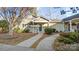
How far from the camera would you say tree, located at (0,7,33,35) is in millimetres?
6180

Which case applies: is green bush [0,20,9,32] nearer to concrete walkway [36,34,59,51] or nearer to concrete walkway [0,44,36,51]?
concrete walkway [0,44,36,51]

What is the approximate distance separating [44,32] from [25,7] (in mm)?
676

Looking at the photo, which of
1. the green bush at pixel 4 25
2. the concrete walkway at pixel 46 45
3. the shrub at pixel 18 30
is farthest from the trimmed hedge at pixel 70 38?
the green bush at pixel 4 25

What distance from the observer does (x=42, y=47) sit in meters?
6.20

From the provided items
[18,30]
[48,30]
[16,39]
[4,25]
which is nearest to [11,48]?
[16,39]

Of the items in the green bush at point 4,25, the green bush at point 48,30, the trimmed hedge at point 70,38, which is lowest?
the trimmed hedge at point 70,38

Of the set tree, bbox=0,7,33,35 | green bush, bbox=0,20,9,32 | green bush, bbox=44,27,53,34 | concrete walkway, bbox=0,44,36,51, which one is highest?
tree, bbox=0,7,33,35

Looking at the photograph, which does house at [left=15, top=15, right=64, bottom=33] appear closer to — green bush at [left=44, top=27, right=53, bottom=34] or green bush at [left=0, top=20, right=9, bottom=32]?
green bush at [left=44, top=27, right=53, bottom=34]

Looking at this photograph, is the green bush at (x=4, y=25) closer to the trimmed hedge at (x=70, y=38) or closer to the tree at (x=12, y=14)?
the tree at (x=12, y=14)

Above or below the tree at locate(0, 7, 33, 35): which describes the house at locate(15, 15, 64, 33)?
below

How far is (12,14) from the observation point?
6.21 meters

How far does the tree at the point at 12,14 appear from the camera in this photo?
6180 mm

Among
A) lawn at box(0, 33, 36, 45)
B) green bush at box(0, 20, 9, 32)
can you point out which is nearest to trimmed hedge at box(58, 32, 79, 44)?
lawn at box(0, 33, 36, 45)
